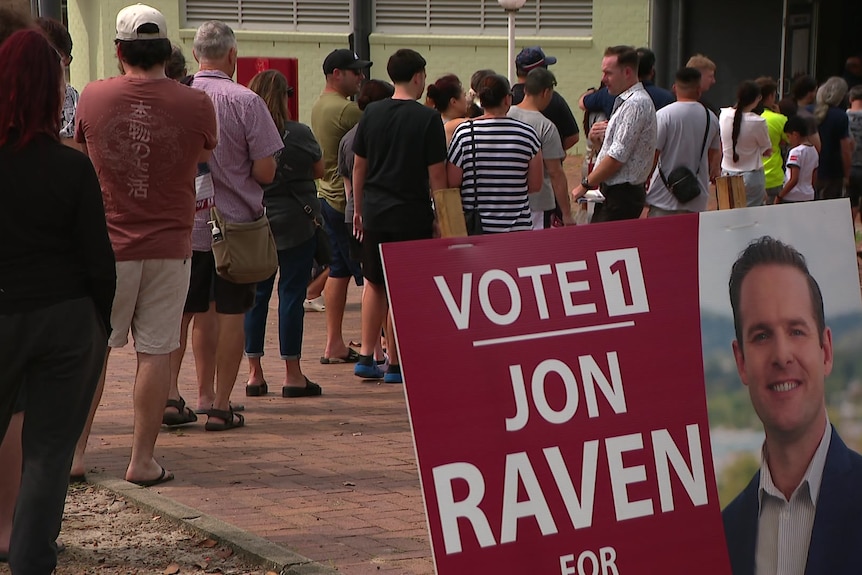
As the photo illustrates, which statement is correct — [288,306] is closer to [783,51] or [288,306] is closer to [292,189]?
[292,189]

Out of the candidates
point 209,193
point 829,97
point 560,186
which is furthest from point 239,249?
point 829,97

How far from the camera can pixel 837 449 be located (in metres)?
4.21

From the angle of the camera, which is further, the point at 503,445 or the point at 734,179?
the point at 734,179

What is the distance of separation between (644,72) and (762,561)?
7.15 meters

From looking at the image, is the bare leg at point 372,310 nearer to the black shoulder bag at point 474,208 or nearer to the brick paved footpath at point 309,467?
the brick paved footpath at point 309,467

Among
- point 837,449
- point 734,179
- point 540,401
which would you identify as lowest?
point 837,449

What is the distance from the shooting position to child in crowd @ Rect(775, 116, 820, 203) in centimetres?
1330

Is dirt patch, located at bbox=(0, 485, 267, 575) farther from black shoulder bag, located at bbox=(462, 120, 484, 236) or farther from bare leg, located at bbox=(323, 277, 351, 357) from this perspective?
bare leg, located at bbox=(323, 277, 351, 357)

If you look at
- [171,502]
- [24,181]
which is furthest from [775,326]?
[171,502]

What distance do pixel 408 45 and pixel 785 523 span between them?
22.9 m

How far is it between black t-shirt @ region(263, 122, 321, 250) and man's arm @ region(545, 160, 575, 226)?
1691 millimetres

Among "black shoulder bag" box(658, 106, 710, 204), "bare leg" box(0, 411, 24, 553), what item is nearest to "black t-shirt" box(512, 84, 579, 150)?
"black shoulder bag" box(658, 106, 710, 204)

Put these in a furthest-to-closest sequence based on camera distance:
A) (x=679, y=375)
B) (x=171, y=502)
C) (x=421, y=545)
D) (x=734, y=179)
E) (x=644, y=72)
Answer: (x=644, y=72) < (x=171, y=502) < (x=421, y=545) < (x=734, y=179) < (x=679, y=375)

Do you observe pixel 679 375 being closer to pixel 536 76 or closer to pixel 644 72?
pixel 536 76
